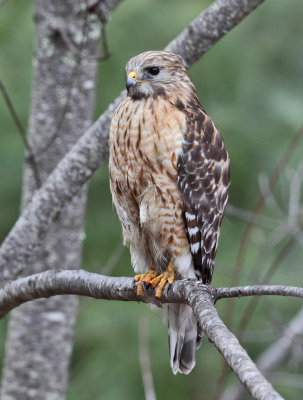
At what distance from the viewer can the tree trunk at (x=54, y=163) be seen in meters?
4.06

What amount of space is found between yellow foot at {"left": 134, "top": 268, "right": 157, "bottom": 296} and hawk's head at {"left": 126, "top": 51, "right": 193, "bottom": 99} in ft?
2.69

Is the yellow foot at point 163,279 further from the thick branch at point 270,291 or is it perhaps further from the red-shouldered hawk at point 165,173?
the thick branch at point 270,291

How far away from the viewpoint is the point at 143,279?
3318mm

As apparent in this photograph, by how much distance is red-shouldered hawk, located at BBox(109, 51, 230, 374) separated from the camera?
11.0ft

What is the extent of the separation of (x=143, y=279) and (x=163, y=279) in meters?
0.11

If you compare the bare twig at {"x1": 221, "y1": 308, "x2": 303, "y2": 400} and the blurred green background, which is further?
the blurred green background

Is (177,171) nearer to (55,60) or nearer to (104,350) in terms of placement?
(55,60)

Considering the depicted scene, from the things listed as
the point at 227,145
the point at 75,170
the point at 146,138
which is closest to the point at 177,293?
the point at 146,138

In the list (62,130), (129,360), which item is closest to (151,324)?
(129,360)

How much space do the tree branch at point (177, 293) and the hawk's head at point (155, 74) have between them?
93cm

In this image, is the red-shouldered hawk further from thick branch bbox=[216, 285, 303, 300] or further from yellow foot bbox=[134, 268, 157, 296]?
thick branch bbox=[216, 285, 303, 300]

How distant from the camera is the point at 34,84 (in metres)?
4.14

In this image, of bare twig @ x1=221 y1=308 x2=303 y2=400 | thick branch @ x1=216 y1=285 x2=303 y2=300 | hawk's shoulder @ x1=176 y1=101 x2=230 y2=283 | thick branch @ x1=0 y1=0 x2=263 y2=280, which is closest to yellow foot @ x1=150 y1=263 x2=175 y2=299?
hawk's shoulder @ x1=176 y1=101 x2=230 y2=283

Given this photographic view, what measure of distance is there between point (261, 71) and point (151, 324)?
244 cm
